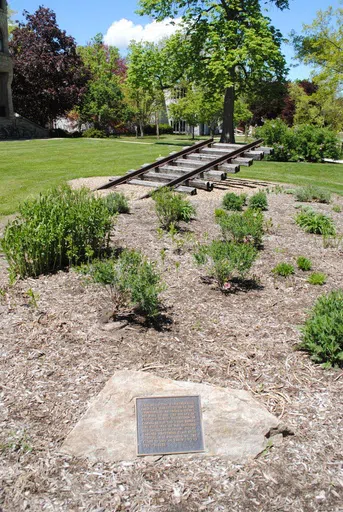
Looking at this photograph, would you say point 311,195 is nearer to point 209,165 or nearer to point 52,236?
point 209,165

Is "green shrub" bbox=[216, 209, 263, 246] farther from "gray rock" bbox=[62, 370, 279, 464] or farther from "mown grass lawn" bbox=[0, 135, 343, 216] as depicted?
"mown grass lawn" bbox=[0, 135, 343, 216]

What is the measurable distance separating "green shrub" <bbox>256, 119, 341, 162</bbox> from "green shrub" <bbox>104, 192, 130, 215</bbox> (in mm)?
11482

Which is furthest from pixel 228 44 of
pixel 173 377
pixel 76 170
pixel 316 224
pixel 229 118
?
pixel 173 377

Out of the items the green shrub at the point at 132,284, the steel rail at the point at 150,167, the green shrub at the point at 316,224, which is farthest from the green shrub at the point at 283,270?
the steel rail at the point at 150,167

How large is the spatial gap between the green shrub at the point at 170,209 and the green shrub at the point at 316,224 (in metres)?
2.09

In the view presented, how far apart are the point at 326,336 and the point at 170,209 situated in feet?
13.8


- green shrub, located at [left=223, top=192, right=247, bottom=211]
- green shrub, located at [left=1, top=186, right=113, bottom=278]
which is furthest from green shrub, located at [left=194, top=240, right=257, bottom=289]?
green shrub, located at [left=223, top=192, right=247, bottom=211]

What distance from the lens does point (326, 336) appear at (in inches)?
160

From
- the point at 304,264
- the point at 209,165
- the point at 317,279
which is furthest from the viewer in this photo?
the point at 209,165

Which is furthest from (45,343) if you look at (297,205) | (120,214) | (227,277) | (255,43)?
(255,43)

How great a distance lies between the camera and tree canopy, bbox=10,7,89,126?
36062 millimetres

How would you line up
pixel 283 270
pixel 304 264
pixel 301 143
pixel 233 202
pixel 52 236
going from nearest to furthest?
1. pixel 52 236
2. pixel 283 270
3. pixel 304 264
4. pixel 233 202
5. pixel 301 143

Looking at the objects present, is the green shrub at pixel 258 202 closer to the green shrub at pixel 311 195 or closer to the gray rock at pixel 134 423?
the green shrub at pixel 311 195

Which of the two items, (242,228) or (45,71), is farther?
Answer: (45,71)
